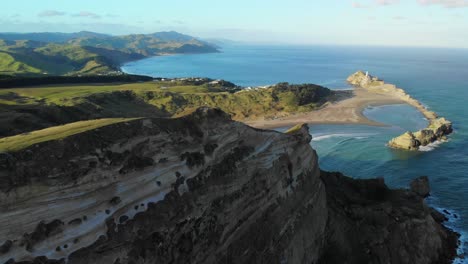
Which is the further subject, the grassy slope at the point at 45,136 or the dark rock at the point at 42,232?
the grassy slope at the point at 45,136

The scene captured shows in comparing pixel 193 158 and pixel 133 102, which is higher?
pixel 193 158

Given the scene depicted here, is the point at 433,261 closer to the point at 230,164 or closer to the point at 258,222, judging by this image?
the point at 258,222

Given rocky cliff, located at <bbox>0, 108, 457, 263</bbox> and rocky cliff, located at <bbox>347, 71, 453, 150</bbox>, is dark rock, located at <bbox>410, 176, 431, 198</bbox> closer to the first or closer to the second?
rocky cliff, located at <bbox>0, 108, 457, 263</bbox>

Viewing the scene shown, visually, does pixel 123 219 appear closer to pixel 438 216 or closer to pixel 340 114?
pixel 438 216

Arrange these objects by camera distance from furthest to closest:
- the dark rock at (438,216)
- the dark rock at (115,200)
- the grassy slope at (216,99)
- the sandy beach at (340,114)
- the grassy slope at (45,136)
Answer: the grassy slope at (216,99) → the sandy beach at (340,114) → the dark rock at (438,216) → the dark rock at (115,200) → the grassy slope at (45,136)

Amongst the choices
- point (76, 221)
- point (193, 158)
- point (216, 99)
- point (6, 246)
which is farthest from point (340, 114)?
point (6, 246)

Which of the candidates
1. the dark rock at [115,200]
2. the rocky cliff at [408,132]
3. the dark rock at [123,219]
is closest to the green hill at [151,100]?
the rocky cliff at [408,132]

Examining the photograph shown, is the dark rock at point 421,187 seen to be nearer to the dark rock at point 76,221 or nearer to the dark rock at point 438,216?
the dark rock at point 438,216
